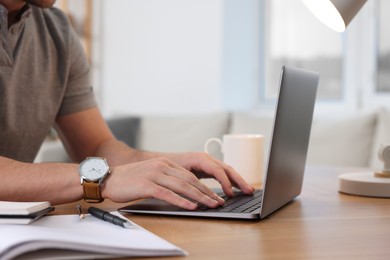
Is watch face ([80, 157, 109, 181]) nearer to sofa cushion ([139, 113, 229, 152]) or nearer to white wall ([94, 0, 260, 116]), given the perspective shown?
sofa cushion ([139, 113, 229, 152])

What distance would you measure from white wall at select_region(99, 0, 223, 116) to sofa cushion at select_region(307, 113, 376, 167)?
1.13 m

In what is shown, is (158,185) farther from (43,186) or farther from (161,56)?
(161,56)

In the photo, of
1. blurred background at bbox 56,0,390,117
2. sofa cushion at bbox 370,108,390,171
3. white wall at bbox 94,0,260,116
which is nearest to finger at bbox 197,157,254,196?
sofa cushion at bbox 370,108,390,171

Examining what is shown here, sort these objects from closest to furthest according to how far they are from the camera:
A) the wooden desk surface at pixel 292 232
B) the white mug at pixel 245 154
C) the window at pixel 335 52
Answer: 1. the wooden desk surface at pixel 292 232
2. the white mug at pixel 245 154
3. the window at pixel 335 52

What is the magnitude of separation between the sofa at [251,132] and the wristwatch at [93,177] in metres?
1.58

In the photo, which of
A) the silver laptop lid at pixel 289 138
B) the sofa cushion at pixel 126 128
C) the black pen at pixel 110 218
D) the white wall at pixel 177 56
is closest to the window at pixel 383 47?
the white wall at pixel 177 56

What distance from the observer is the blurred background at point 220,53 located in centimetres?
348

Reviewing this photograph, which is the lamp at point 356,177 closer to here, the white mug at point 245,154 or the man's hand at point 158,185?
the white mug at point 245,154

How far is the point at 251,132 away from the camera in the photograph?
3125 mm

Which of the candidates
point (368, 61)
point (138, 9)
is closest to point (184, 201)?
point (368, 61)

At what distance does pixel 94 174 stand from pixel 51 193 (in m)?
0.08

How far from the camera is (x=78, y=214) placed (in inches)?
34.3

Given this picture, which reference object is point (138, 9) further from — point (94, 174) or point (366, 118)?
point (94, 174)

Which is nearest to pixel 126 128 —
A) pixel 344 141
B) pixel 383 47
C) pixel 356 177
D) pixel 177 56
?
pixel 177 56
